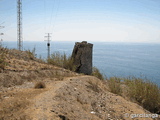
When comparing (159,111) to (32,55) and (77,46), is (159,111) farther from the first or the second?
(32,55)

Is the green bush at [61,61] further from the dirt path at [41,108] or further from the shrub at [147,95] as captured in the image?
the dirt path at [41,108]

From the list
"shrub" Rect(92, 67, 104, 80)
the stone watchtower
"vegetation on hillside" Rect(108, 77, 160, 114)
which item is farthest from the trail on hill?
"shrub" Rect(92, 67, 104, 80)

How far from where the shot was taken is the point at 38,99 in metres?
3.29

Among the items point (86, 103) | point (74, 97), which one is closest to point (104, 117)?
point (86, 103)

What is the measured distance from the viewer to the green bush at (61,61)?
29.4 feet

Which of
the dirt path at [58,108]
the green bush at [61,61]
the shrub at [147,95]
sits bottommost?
the shrub at [147,95]

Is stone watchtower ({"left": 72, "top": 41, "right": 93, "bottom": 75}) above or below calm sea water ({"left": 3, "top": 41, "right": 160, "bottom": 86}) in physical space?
above

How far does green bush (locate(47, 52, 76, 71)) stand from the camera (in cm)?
897

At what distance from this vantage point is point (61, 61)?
30.5 feet

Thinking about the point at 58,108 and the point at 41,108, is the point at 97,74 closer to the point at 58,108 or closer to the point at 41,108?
the point at 58,108

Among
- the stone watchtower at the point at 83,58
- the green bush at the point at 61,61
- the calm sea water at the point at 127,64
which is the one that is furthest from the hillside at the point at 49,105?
the stone watchtower at the point at 83,58

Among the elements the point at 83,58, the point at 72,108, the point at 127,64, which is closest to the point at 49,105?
the point at 72,108

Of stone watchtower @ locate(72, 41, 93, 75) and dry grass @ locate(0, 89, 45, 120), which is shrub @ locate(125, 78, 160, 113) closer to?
stone watchtower @ locate(72, 41, 93, 75)

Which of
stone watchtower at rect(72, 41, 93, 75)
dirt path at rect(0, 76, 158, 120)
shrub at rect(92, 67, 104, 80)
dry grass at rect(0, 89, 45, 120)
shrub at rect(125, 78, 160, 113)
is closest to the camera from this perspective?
dry grass at rect(0, 89, 45, 120)
